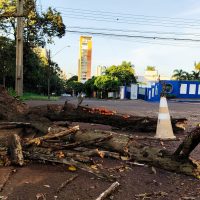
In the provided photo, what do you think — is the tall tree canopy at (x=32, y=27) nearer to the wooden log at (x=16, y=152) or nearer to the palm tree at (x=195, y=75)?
the wooden log at (x=16, y=152)

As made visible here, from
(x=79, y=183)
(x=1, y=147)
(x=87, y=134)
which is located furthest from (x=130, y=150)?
(x=1, y=147)

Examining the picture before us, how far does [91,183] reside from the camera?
4891 millimetres

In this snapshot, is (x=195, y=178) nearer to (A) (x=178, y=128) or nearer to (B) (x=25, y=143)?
(B) (x=25, y=143)

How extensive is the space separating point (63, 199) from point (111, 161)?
1821mm

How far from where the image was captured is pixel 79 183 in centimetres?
488

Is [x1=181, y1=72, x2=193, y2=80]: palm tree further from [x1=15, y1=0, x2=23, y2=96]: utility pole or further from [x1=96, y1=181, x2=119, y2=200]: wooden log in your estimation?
Answer: [x1=96, y1=181, x2=119, y2=200]: wooden log

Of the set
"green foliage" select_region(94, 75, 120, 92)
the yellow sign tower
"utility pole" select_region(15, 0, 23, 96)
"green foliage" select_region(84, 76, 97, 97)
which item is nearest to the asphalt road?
"utility pole" select_region(15, 0, 23, 96)

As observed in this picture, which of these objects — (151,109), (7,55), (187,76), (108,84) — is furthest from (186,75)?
(151,109)

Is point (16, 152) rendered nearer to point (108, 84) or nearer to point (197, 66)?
point (197, 66)

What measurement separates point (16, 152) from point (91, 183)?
1.22 meters

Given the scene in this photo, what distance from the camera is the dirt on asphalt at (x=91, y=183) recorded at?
448 centimetres

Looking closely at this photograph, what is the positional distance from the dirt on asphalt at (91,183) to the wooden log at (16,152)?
91 millimetres

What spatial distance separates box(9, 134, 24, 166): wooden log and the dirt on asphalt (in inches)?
3.6

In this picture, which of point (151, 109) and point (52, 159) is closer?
point (52, 159)
